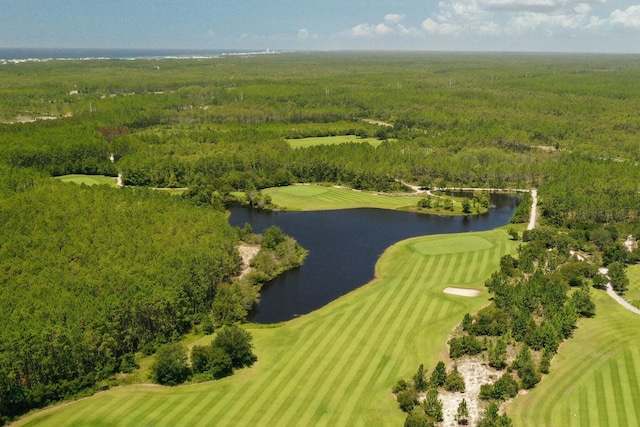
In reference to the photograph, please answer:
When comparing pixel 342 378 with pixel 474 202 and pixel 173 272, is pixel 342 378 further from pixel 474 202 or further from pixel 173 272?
pixel 474 202

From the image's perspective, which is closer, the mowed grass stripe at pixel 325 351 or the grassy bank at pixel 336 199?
the mowed grass stripe at pixel 325 351

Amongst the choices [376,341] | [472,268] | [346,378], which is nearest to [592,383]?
[376,341]

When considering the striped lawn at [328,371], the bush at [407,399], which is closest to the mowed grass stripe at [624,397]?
the striped lawn at [328,371]

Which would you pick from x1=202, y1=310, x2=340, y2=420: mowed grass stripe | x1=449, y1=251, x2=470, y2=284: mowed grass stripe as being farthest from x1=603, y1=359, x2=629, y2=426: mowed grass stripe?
x1=202, y1=310, x2=340, y2=420: mowed grass stripe

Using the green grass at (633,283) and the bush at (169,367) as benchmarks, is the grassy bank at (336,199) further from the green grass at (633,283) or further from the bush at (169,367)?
the bush at (169,367)

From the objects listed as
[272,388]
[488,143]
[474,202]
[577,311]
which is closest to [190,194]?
[474,202]

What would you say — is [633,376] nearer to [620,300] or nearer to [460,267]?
[620,300]
